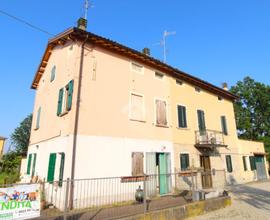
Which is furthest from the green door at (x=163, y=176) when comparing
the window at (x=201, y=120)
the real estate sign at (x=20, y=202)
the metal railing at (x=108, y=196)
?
the real estate sign at (x=20, y=202)

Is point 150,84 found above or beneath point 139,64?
beneath

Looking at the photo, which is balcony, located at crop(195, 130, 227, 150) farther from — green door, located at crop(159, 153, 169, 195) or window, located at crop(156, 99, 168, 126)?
green door, located at crop(159, 153, 169, 195)

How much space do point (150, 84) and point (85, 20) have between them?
5.13m

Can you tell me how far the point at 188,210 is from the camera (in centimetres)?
720

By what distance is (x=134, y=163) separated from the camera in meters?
9.94

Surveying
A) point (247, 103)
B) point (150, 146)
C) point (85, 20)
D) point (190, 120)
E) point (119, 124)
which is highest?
point (247, 103)

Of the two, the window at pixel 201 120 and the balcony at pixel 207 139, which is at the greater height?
the window at pixel 201 120

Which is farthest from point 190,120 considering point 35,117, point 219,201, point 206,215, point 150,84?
point 35,117

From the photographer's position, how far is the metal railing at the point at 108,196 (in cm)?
705

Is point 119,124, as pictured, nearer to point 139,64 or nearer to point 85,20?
point 139,64

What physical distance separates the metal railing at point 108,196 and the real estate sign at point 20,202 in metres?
1.68

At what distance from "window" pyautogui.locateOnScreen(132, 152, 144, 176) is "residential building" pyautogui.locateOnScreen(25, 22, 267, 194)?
0.05 m

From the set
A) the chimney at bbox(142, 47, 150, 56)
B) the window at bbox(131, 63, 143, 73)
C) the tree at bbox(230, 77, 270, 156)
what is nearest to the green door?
the window at bbox(131, 63, 143, 73)

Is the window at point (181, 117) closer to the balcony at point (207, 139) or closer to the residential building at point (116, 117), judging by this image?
the residential building at point (116, 117)
